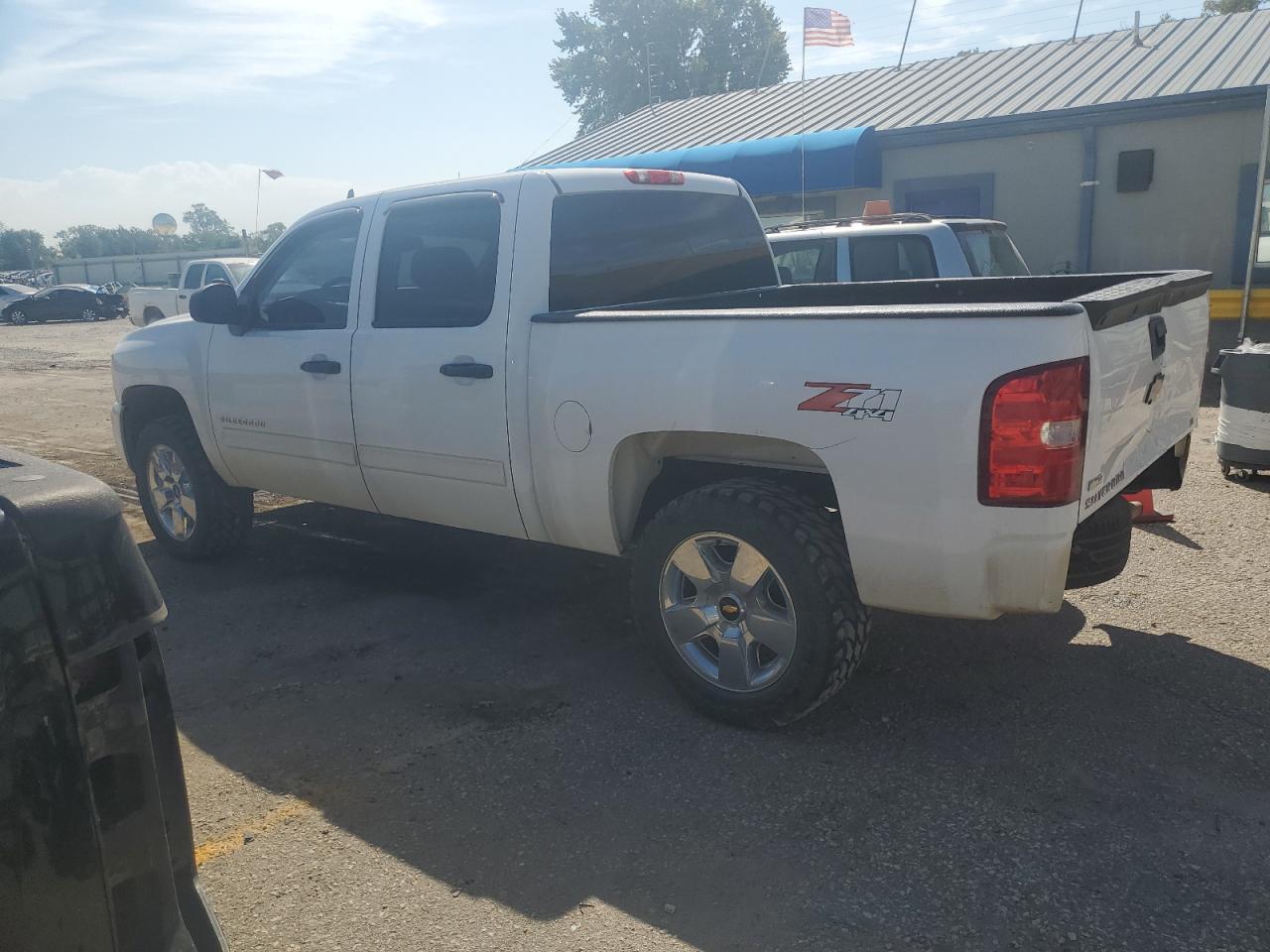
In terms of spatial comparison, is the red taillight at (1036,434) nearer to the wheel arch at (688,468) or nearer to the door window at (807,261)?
the wheel arch at (688,468)

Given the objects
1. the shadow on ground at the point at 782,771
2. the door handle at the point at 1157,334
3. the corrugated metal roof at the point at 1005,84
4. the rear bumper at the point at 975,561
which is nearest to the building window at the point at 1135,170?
the corrugated metal roof at the point at 1005,84

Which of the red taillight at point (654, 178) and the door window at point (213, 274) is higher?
the red taillight at point (654, 178)

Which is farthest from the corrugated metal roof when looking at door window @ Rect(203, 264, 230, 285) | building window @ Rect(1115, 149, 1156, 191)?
door window @ Rect(203, 264, 230, 285)

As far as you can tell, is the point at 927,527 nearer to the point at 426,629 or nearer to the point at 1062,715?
the point at 1062,715

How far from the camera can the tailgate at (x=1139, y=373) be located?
3.31 m

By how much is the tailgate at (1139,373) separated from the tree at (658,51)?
53097mm

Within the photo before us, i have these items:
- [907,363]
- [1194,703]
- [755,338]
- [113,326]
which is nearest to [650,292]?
[755,338]

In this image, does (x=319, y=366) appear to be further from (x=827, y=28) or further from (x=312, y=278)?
(x=827, y=28)

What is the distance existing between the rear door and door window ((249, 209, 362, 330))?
332 centimetres

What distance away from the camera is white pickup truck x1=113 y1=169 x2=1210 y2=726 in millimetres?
3270

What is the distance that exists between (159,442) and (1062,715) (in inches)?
193

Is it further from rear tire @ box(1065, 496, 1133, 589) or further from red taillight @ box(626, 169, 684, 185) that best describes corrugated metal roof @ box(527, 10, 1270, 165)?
rear tire @ box(1065, 496, 1133, 589)

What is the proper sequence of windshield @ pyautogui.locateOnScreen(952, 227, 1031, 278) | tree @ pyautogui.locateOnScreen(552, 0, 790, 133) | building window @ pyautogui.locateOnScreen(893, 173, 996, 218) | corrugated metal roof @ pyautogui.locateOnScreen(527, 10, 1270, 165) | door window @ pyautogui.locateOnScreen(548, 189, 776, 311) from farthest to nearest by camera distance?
tree @ pyautogui.locateOnScreen(552, 0, 790, 133) → building window @ pyautogui.locateOnScreen(893, 173, 996, 218) → corrugated metal roof @ pyautogui.locateOnScreen(527, 10, 1270, 165) → windshield @ pyautogui.locateOnScreen(952, 227, 1031, 278) → door window @ pyautogui.locateOnScreen(548, 189, 776, 311)

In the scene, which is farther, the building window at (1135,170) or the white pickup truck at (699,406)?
the building window at (1135,170)
